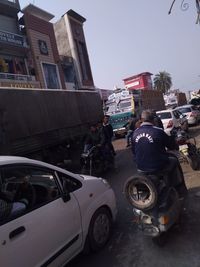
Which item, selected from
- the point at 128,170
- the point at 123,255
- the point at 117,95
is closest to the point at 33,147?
the point at 128,170

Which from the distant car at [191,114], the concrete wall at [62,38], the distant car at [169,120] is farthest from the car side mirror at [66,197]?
the concrete wall at [62,38]

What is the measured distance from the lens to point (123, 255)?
439 cm

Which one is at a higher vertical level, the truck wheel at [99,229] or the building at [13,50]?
the building at [13,50]

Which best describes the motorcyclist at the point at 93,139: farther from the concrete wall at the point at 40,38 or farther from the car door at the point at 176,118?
the concrete wall at the point at 40,38

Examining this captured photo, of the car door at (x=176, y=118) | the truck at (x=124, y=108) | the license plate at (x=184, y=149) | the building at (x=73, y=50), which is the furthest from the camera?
the building at (x=73, y=50)

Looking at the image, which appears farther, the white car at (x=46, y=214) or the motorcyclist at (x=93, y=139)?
the motorcyclist at (x=93, y=139)

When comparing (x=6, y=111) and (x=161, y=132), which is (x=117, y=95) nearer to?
(x=6, y=111)

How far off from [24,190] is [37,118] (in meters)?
Answer: 6.98

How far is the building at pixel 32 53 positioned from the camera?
70.5 feet

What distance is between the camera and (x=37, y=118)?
10.7m

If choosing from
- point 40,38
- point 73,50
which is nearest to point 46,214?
point 40,38

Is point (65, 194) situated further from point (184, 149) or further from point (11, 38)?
point (11, 38)

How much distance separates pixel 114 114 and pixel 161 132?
55.0ft

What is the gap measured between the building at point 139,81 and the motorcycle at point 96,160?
5324 centimetres
